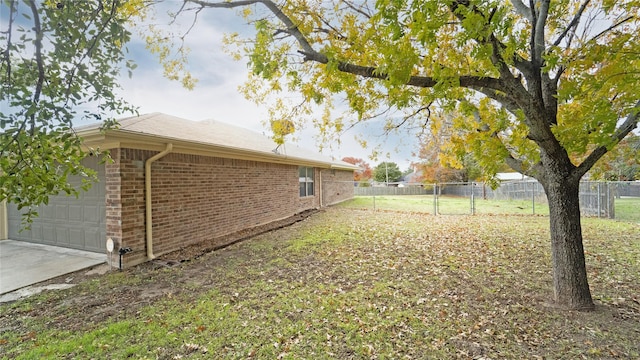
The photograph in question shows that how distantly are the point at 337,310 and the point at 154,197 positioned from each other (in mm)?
4692

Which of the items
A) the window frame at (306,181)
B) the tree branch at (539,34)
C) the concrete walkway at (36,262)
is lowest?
the concrete walkway at (36,262)

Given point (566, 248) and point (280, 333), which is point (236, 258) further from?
point (566, 248)

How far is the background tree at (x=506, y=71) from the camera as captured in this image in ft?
9.67

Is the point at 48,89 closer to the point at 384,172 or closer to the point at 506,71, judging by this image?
the point at 506,71

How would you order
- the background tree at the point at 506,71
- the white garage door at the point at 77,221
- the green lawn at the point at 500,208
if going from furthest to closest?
the green lawn at the point at 500,208 → the white garage door at the point at 77,221 → the background tree at the point at 506,71

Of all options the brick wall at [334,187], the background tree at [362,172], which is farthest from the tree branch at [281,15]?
the background tree at [362,172]

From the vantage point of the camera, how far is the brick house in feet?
18.4

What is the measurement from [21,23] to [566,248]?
6.18m

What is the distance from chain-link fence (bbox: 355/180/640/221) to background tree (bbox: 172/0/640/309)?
4.38 ft

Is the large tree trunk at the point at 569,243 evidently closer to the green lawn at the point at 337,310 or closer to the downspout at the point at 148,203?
the green lawn at the point at 337,310

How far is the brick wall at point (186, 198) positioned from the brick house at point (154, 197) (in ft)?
0.07

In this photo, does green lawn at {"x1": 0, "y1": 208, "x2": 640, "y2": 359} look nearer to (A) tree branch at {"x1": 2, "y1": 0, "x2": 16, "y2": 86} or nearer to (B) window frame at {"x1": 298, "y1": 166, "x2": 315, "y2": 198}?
(A) tree branch at {"x1": 2, "y1": 0, "x2": 16, "y2": 86}

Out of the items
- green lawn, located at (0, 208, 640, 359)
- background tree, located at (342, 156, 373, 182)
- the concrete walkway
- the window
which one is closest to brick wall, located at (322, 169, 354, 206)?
the window

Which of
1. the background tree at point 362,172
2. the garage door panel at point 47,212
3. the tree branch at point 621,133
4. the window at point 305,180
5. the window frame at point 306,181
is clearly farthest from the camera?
the background tree at point 362,172
